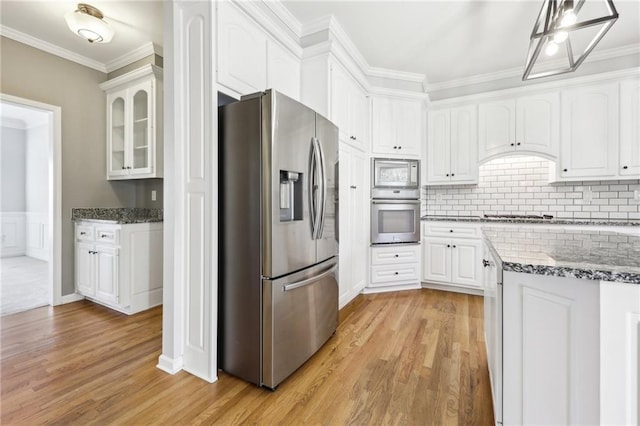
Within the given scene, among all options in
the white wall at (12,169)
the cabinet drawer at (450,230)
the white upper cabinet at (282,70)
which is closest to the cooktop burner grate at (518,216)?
the cabinet drawer at (450,230)

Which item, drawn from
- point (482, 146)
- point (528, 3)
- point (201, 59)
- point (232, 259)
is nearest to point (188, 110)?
point (201, 59)

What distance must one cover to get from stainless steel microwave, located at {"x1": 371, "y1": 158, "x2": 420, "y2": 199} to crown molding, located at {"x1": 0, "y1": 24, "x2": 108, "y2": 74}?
3.54 meters

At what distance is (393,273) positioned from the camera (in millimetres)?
3643

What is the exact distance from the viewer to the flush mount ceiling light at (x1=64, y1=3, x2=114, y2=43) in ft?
7.90

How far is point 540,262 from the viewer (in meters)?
1.00

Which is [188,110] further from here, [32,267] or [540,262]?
[32,267]

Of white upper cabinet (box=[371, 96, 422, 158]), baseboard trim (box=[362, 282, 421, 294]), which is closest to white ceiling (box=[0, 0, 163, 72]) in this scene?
white upper cabinet (box=[371, 96, 422, 158])

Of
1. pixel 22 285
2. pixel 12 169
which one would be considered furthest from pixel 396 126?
pixel 12 169

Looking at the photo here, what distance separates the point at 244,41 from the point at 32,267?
550cm

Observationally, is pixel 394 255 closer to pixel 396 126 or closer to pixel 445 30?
pixel 396 126

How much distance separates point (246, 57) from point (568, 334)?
235 centimetres

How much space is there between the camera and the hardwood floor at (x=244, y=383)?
60.1 inches

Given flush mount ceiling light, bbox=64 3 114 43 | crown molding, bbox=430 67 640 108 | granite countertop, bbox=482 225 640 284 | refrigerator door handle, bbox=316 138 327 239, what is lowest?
granite countertop, bbox=482 225 640 284

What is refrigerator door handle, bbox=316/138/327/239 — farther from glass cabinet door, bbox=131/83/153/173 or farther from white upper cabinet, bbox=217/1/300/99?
glass cabinet door, bbox=131/83/153/173
